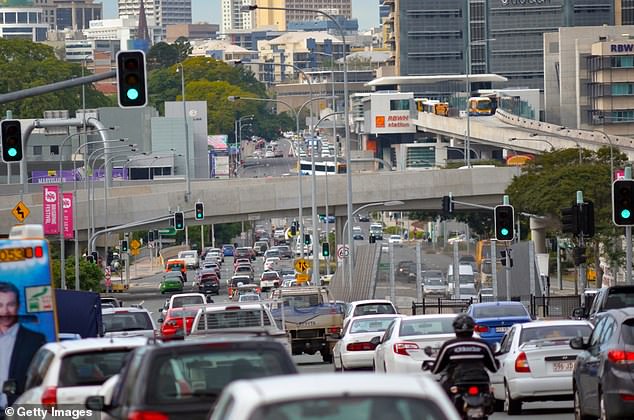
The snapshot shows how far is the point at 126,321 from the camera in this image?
3491cm

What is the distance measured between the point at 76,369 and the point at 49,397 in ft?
1.40

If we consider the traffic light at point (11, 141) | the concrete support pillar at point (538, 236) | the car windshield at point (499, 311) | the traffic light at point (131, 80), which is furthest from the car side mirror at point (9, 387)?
the concrete support pillar at point (538, 236)

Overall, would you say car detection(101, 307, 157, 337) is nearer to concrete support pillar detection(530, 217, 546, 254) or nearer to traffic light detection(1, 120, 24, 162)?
traffic light detection(1, 120, 24, 162)

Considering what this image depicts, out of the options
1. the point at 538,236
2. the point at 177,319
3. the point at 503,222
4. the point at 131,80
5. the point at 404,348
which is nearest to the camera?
the point at 404,348

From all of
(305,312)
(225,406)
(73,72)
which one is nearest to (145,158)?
(73,72)

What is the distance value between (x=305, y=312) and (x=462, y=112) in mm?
152371

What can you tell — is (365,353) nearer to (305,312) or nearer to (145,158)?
(305,312)

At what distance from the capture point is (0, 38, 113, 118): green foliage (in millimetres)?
166875

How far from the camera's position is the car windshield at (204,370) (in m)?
13.8

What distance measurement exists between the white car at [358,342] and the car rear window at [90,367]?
47.1 feet

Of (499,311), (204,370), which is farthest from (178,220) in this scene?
(204,370)

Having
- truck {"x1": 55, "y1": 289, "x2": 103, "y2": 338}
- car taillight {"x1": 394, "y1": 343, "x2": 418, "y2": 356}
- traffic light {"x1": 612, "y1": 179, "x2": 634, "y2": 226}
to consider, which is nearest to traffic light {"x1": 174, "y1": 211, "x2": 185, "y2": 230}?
truck {"x1": 55, "y1": 289, "x2": 103, "y2": 338}

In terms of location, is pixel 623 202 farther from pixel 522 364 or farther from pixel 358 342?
pixel 522 364

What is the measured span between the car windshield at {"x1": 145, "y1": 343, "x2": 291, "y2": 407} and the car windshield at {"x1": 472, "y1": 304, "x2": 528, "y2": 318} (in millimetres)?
19097
